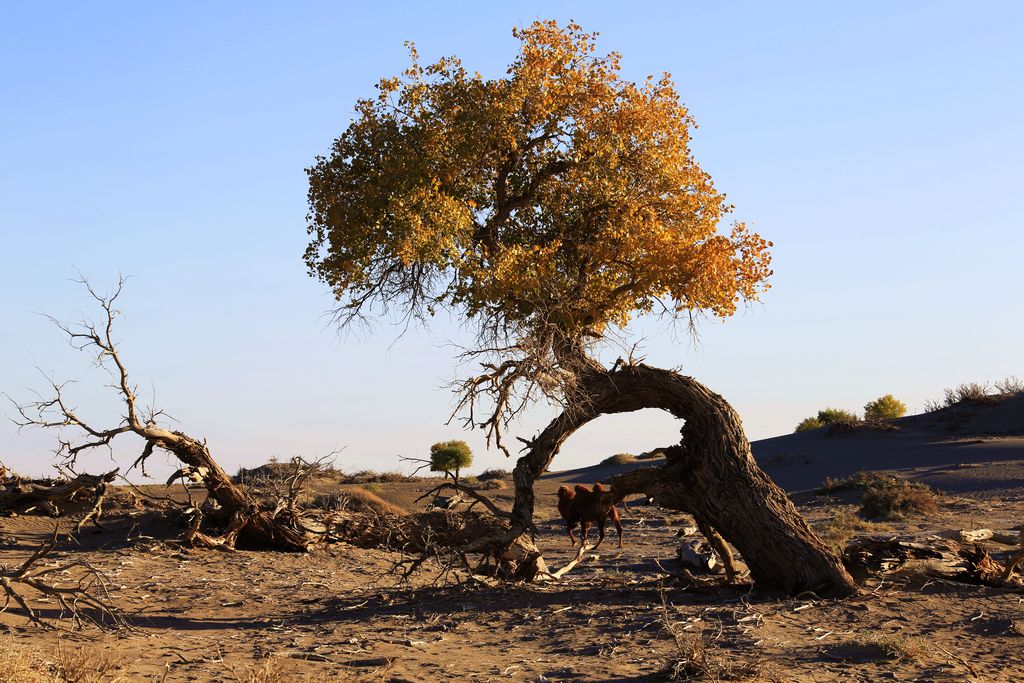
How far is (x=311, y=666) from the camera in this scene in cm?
928

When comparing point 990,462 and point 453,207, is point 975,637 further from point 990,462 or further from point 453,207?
point 990,462

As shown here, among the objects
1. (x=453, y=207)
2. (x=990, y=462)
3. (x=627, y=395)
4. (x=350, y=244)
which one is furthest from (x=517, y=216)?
(x=990, y=462)

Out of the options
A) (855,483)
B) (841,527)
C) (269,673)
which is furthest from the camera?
(855,483)

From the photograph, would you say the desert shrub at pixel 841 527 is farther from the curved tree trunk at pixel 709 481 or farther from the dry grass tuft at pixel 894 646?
the dry grass tuft at pixel 894 646

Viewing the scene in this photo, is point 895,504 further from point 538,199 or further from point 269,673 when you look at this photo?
point 269,673

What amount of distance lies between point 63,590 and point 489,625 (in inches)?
184

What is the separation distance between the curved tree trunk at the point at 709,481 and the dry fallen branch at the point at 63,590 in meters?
5.22

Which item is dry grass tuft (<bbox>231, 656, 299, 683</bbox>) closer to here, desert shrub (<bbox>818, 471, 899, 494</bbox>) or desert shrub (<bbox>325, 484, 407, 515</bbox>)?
desert shrub (<bbox>325, 484, 407, 515</bbox>)

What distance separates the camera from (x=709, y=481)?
1253cm

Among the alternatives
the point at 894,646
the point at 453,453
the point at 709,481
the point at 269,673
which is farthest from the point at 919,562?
the point at 453,453

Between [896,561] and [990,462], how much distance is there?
21.8m

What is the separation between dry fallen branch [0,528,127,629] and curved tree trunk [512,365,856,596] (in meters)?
5.22

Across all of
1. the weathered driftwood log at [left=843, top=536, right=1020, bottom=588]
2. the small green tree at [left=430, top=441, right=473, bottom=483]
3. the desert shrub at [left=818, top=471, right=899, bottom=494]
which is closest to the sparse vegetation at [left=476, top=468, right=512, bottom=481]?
the small green tree at [left=430, top=441, right=473, bottom=483]

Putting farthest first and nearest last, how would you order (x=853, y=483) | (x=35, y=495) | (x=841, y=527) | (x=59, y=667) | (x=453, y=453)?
(x=453, y=453)
(x=853, y=483)
(x=841, y=527)
(x=35, y=495)
(x=59, y=667)
